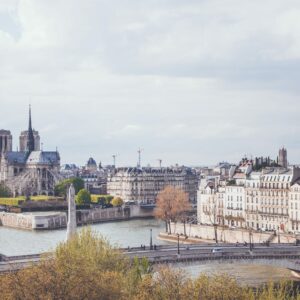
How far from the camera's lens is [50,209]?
143 meters

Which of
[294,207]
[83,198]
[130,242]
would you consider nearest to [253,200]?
[294,207]

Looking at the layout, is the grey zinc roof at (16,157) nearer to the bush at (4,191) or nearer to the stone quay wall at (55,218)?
the bush at (4,191)

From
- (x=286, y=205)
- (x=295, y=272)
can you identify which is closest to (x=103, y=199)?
(x=286, y=205)

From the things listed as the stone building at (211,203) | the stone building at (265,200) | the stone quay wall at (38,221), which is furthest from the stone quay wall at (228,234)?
the stone quay wall at (38,221)

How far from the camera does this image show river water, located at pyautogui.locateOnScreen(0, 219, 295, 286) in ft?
206

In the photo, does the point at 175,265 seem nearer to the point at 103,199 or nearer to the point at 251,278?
the point at 251,278

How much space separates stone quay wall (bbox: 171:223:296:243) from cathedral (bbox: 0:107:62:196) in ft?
248

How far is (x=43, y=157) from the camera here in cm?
18638

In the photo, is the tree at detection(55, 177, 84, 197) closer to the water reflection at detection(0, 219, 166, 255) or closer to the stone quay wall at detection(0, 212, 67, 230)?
the water reflection at detection(0, 219, 166, 255)

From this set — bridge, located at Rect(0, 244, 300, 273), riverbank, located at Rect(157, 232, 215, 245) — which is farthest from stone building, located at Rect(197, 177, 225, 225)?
bridge, located at Rect(0, 244, 300, 273)

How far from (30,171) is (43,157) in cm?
690

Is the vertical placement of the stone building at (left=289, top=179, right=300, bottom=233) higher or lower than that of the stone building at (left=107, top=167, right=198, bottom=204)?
lower

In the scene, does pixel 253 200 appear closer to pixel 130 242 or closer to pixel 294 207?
pixel 294 207

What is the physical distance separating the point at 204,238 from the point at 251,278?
3134cm
